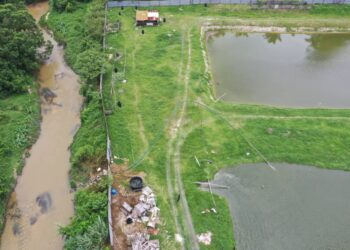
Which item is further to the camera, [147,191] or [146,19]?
[146,19]

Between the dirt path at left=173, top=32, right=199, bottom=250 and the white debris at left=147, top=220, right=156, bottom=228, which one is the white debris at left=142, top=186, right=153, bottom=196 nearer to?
the dirt path at left=173, top=32, right=199, bottom=250

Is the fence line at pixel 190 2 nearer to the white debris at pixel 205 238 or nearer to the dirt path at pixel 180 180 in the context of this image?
the dirt path at pixel 180 180

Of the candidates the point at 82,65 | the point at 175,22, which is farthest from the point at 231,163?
the point at 175,22

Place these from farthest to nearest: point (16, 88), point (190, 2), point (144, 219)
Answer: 1. point (190, 2)
2. point (16, 88)
3. point (144, 219)

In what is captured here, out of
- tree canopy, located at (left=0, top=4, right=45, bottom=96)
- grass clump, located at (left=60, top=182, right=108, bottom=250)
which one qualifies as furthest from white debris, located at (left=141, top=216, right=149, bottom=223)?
tree canopy, located at (left=0, top=4, right=45, bottom=96)

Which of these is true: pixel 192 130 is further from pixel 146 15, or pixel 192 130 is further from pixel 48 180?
pixel 146 15

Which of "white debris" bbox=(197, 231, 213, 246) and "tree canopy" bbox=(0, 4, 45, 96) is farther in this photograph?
"tree canopy" bbox=(0, 4, 45, 96)

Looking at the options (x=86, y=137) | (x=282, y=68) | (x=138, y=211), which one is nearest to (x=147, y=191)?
(x=138, y=211)
